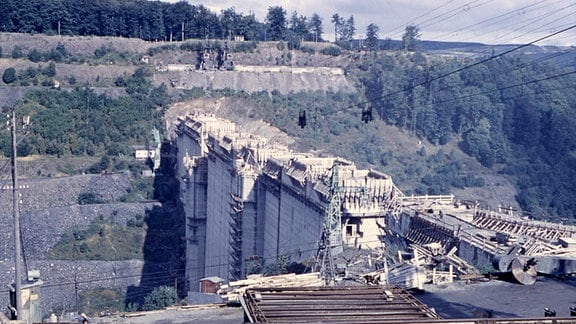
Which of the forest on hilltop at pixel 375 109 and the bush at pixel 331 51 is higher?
the bush at pixel 331 51

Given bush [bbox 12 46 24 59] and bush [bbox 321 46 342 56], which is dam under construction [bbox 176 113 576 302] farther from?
bush [bbox 321 46 342 56]

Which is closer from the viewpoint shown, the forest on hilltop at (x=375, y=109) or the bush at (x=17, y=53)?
the forest on hilltop at (x=375, y=109)

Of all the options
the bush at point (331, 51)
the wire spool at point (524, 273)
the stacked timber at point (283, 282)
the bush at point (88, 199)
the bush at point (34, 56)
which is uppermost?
the bush at point (331, 51)

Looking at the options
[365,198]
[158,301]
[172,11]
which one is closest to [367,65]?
[172,11]

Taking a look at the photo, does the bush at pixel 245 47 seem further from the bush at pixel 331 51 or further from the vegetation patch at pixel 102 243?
the vegetation patch at pixel 102 243

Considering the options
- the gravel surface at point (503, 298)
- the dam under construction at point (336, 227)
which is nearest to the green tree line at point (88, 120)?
the dam under construction at point (336, 227)

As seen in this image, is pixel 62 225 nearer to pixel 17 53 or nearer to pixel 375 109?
pixel 17 53

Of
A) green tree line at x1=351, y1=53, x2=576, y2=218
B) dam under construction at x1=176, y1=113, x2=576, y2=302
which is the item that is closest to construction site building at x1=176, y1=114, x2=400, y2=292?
dam under construction at x1=176, y1=113, x2=576, y2=302

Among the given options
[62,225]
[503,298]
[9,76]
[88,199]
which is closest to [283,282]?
[503,298]
